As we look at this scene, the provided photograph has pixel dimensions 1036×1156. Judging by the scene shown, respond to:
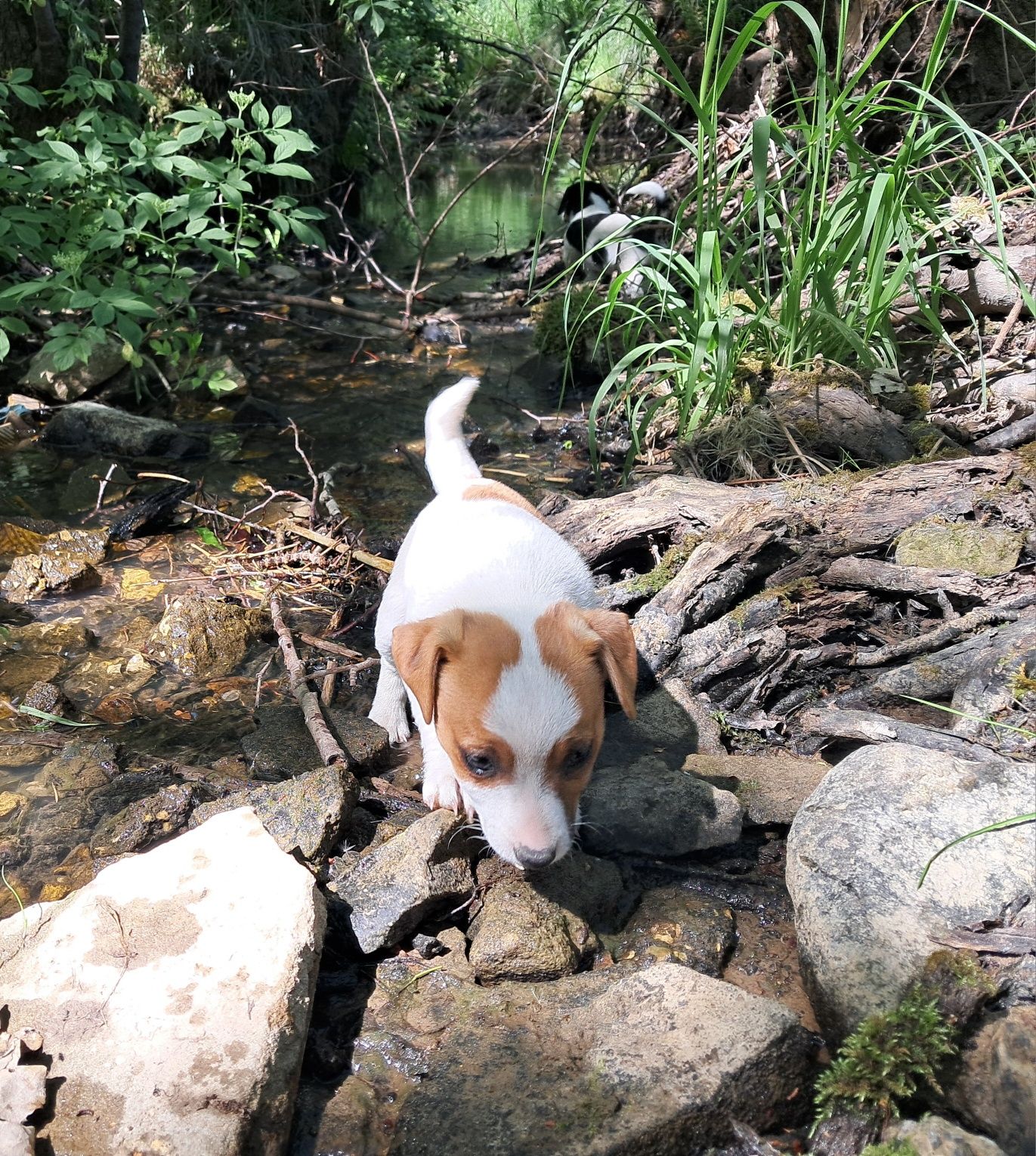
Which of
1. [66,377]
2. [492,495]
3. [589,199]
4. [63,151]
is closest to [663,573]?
[492,495]

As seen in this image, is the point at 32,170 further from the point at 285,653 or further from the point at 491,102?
the point at 491,102

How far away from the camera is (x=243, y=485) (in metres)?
5.17

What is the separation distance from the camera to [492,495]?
11.0ft

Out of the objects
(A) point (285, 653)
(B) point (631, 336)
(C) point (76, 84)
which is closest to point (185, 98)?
Answer: (C) point (76, 84)

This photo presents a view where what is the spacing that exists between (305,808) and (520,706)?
2.50 feet

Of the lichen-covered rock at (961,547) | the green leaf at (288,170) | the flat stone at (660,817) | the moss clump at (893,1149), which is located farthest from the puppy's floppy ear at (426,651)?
the green leaf at (288,170)

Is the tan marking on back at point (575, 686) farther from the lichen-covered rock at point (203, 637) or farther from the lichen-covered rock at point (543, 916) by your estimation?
the lichen-covered rock at point (203, 637)

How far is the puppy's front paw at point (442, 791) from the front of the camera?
2684 mm

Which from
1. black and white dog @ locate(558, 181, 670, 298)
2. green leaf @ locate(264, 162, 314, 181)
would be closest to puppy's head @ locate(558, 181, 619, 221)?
black and white dog @ locate(558, 181, 670, 298)

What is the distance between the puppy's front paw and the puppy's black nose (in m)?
0.46

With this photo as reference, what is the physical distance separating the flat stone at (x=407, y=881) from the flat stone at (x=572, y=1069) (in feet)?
0.54

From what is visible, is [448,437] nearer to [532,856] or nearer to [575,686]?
[575,686]

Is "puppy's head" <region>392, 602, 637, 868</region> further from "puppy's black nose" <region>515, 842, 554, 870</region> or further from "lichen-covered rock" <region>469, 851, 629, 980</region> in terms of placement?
"lichen-covered rock" <region>469, 851, 629, 980</region>

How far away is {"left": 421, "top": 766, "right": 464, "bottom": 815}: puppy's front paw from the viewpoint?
2.68 metres
